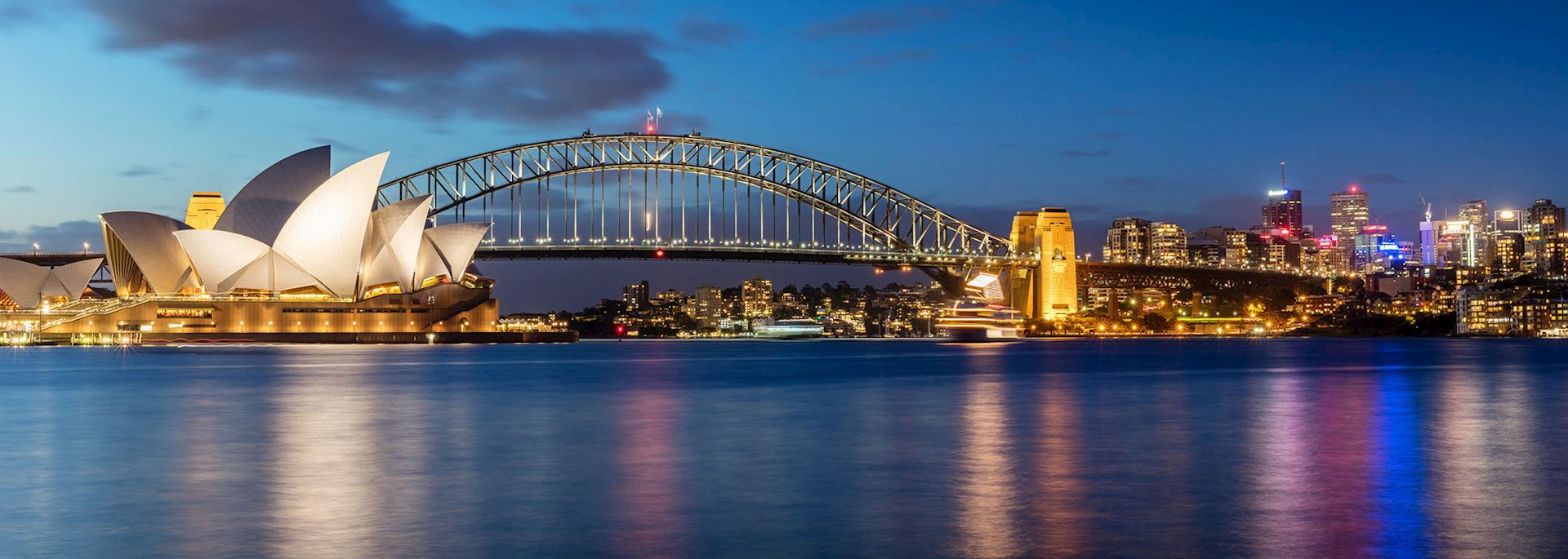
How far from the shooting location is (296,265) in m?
67.2

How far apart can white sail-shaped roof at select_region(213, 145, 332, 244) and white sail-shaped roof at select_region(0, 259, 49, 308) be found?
76.9ft

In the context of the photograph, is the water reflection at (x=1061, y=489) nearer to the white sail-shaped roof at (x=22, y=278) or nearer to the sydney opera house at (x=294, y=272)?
the sydney opera house at (x=294, y=272)

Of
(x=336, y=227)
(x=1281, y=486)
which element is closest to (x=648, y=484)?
(x=1281, y=486)

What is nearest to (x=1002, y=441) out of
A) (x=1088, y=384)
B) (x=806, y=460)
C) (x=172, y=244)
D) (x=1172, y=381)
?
(x=806, y=460)

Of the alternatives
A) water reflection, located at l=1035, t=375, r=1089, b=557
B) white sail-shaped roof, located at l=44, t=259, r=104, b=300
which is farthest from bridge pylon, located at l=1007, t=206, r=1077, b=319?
water reflection, located at l=1035, t=375, r=1089, b=557

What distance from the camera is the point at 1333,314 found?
407 ft

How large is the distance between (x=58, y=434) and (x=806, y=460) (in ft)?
34.4

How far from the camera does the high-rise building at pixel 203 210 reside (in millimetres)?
86750

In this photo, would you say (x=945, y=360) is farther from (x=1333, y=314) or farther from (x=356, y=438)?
(x=1333, y=314)

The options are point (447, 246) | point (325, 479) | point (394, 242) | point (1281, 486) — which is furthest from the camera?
point (447, 246)

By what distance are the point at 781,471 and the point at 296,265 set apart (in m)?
59.1

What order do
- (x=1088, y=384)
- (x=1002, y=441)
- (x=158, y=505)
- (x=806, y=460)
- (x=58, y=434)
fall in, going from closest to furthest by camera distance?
(x=158, y=505) < (x=806, y=460) < (x=1002, y=441) < (x=58, y=434) < (x=1088, y=384)

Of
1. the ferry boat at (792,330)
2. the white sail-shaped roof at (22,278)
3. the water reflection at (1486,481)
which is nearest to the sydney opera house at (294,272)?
the white sail-shaped roof at (22,278)

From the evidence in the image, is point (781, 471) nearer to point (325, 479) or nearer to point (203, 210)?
point (325, 479)
